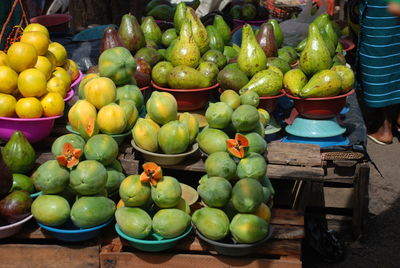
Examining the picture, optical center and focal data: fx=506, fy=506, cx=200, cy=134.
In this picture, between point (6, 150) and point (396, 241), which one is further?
point (396, 241)

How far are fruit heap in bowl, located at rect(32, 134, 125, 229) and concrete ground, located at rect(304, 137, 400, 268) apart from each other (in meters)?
1.40

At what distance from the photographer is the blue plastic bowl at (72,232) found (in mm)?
2150

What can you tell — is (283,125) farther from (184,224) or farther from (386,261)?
(184,224)

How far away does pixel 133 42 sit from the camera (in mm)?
3295

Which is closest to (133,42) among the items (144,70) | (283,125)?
(144,70)

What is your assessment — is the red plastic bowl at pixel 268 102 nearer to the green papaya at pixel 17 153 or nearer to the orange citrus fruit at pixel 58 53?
the orange citrus fruit at pixel 58 53

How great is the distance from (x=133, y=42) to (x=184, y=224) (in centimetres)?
155

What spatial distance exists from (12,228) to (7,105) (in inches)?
24.7

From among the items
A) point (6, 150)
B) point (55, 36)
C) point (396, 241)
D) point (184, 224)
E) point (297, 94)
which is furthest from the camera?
point (55, 36)

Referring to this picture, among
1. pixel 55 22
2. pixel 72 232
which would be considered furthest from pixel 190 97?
pixel 55 22

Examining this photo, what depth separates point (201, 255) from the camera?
223 centimetres

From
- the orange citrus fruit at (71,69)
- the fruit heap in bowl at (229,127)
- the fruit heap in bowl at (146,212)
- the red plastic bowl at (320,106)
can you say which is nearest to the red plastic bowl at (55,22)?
the orange citrus fruit at (71,69)

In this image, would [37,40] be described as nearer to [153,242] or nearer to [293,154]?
[153,242]

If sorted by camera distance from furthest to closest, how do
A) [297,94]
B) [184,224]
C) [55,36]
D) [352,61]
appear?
1. [352,61]
2. [55,36]
3. [297,94]
4. [184,224]
